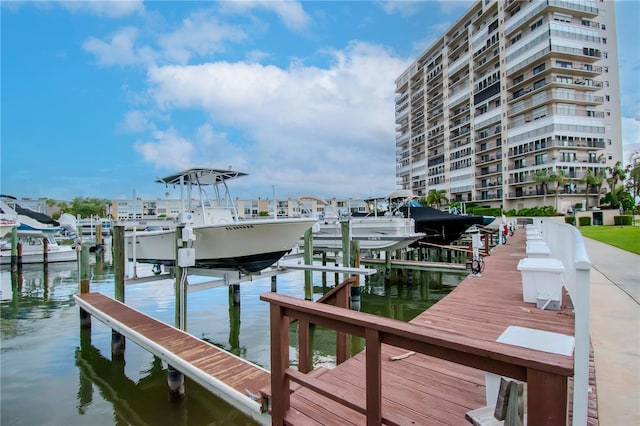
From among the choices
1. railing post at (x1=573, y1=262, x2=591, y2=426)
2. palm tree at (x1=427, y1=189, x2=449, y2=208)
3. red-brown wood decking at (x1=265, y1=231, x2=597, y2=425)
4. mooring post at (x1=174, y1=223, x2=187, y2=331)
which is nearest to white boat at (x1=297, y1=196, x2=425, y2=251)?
mooring post at (x1=174, y1=223, x2=187, y2=331)

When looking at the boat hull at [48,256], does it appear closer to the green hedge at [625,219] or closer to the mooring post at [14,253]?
the mooring post at [14,253]

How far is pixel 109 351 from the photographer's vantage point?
24.7 ft

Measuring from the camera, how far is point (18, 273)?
1839 centimetres

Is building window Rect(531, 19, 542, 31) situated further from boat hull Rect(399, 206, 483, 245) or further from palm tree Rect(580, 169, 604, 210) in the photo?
boat hull Rect(399, 206, 483, 245)

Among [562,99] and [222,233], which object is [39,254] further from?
[562,99]

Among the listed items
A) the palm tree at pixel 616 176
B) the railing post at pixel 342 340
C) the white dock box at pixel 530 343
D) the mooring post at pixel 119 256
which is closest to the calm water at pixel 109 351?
the mooring post at pixel 119 256

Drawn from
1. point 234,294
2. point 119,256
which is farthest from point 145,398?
point 234,294

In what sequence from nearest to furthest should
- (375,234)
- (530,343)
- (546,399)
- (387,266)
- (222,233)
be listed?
(546,399), (530,343), (222,233), (387,266), (375,234)

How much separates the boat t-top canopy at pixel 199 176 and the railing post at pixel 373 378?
7.85 m

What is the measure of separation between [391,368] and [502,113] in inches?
2169

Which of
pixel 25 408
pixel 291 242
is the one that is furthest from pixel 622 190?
pixel 25 408

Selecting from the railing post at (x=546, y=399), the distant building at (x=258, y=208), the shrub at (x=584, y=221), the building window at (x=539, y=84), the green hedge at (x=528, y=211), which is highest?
the building window at (x=539, y=84)

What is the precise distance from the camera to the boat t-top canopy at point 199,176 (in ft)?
29.3

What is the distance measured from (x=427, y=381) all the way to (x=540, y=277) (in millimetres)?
3640
